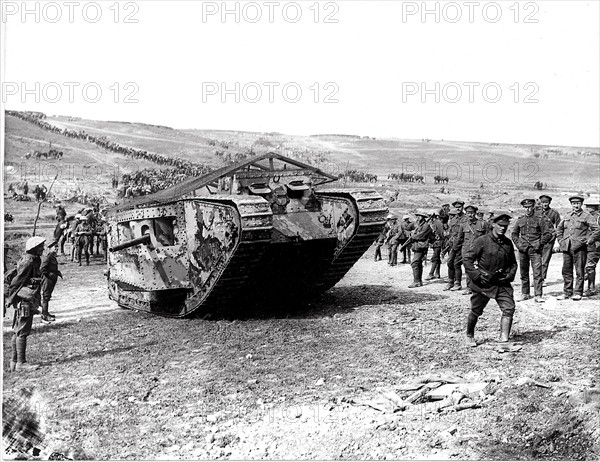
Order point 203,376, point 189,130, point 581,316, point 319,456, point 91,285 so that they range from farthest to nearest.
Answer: point 189,130, point 91,285, point 581,316, point 203,376, point 319,456

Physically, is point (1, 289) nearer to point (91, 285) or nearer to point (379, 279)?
point (91, 285)

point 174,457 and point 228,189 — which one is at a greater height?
point 228,189

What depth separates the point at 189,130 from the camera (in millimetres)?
34844

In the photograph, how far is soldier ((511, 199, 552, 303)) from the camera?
496 inches

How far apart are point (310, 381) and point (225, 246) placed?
2881 mm

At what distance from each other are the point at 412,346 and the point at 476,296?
1073mm

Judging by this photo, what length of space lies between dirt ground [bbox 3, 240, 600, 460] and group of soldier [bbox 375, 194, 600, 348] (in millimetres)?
544

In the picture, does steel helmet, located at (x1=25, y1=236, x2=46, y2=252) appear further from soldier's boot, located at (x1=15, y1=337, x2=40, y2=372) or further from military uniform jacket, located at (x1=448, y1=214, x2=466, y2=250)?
military uniform jacket, located at (x1=448, y1=214, x2=466, y2=250)

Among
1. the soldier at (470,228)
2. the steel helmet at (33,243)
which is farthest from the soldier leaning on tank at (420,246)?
the steel helmet at (33,243)

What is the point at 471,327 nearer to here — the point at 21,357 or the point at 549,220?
the point at 549,220

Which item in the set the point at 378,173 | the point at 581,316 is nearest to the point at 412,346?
the point at 581,316

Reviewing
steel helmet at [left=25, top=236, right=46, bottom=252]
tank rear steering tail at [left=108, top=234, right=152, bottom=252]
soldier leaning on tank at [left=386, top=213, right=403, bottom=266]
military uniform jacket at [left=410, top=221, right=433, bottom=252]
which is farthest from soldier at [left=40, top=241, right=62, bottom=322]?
soldier leaning on tank at [left=386, top=213, right=403, bottom=266]

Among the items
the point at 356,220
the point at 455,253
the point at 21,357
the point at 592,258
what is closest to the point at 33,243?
the point at 21,357

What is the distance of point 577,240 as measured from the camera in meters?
12.3
